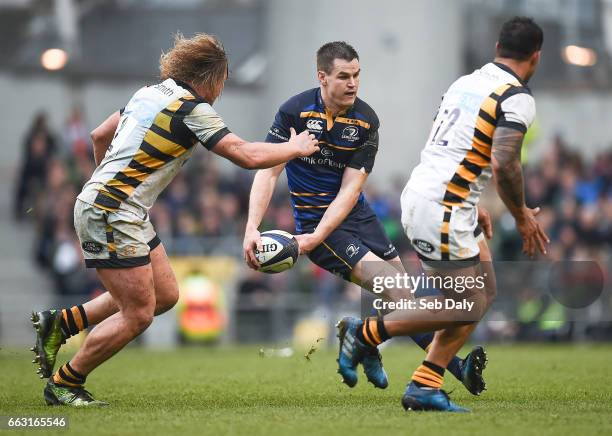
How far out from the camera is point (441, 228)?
25.3 feet

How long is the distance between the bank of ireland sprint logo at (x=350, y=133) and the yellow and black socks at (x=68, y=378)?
102 inches

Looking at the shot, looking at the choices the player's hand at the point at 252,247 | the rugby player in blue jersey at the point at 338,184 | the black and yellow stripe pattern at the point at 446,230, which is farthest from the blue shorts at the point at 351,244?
the black and yellow stripe pattern at the point at 446,230

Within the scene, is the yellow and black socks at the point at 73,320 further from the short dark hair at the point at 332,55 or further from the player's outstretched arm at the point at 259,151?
the short dark hair at the point at 332,55

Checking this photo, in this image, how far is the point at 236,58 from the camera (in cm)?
2648

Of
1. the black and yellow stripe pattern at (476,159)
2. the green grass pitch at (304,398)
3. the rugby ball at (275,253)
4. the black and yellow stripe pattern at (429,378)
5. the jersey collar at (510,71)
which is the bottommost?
the green grass pitch at (304,398)

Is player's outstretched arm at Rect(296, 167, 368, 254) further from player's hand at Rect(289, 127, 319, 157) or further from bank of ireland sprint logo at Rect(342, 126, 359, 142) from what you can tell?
player's hand at Rect(289, 127, 319, 157)

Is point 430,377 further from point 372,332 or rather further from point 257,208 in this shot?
point 257,208

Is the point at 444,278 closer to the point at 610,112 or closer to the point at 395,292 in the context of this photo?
the point at 395,292

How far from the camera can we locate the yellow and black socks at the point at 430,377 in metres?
7.85

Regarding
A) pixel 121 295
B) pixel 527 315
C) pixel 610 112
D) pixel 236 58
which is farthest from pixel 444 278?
pixel 236 58

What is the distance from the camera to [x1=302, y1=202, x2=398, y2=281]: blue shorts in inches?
353

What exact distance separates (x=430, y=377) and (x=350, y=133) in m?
2.04

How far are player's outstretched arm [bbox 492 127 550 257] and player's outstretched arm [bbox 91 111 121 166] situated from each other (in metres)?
2.72

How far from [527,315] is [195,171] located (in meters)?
6.40
